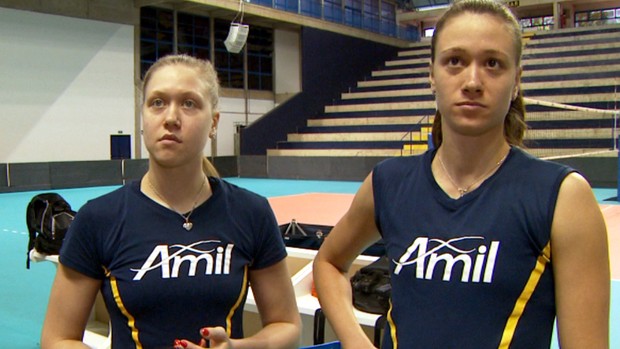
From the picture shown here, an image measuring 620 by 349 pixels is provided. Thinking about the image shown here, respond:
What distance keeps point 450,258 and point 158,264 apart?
0.72 meters

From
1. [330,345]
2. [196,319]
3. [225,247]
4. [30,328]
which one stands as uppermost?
[225,247]

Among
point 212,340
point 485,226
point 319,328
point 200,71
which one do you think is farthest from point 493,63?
point 319,328

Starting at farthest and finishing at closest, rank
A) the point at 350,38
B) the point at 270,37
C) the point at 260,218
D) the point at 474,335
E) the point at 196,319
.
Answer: the point at 350,38
the point at 270,37
the point at 260,218
the point at 196,319
the point at 474,335

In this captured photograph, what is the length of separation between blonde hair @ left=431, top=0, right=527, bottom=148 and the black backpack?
321 centimetres

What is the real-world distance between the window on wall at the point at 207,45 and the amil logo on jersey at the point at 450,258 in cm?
1844

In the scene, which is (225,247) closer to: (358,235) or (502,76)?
(358,235)

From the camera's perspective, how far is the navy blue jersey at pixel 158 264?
154 cm

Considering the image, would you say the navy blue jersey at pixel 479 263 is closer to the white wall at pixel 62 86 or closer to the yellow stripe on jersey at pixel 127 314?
the yellow stripe on jersey at pixel 127 314

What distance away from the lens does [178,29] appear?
1995 centimetres

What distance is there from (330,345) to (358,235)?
67cm

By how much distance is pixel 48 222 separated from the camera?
4.18m

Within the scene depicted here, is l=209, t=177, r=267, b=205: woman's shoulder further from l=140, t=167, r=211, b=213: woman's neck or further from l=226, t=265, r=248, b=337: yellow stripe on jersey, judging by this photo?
l=226, t=265, r=248, b=337: yellow stripe on jersey

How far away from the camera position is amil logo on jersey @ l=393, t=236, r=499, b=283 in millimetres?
1277

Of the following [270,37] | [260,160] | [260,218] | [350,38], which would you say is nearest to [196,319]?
[260,218]
